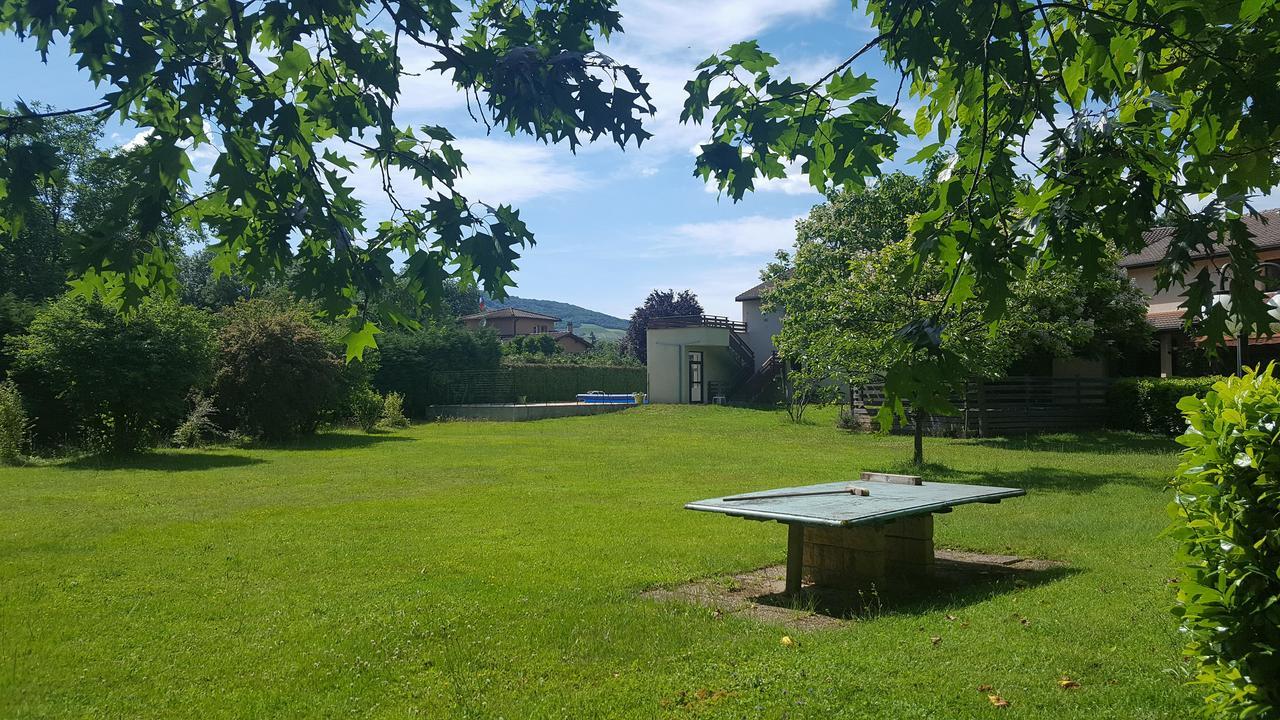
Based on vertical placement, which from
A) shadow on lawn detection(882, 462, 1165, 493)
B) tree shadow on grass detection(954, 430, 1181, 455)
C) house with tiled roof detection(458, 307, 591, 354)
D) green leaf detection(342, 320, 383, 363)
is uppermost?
house with tiled roof detection(458, 307, 591, 354)

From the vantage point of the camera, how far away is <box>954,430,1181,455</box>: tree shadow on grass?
20.0m

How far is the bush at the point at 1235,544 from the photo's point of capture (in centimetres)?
344

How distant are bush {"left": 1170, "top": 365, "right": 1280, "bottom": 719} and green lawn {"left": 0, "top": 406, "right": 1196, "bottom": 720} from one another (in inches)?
37.7

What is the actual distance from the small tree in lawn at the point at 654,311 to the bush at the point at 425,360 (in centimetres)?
3092

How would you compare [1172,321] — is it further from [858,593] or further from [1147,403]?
[858,593]

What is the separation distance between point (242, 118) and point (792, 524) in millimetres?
5124

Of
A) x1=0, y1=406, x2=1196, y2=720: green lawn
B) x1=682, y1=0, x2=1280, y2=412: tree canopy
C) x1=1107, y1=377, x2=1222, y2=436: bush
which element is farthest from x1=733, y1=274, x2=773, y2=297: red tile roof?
x1=682, y1=0, x2=1280, y2=412: tree canopy

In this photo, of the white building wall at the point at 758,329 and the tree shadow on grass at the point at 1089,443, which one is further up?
the white building wall at the point at 758,329

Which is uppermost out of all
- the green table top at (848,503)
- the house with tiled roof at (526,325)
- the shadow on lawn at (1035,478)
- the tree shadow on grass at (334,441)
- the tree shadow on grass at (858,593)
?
the house with tiled roof at (526,325)

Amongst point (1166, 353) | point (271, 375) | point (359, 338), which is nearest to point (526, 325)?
point (271, 375)

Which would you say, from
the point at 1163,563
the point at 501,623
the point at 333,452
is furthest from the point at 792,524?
the point at 333,452

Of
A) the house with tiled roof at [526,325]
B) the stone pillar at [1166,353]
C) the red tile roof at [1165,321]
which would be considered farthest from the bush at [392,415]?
the house with tiled roof at [526,325]

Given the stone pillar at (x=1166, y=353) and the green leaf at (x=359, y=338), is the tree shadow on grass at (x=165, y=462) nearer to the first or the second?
the green leaf at (x=359, y=338)

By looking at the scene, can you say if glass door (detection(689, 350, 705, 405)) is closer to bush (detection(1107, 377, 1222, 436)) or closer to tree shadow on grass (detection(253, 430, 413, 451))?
tree shadow on grass (detection(253, 430, 413, 451))
